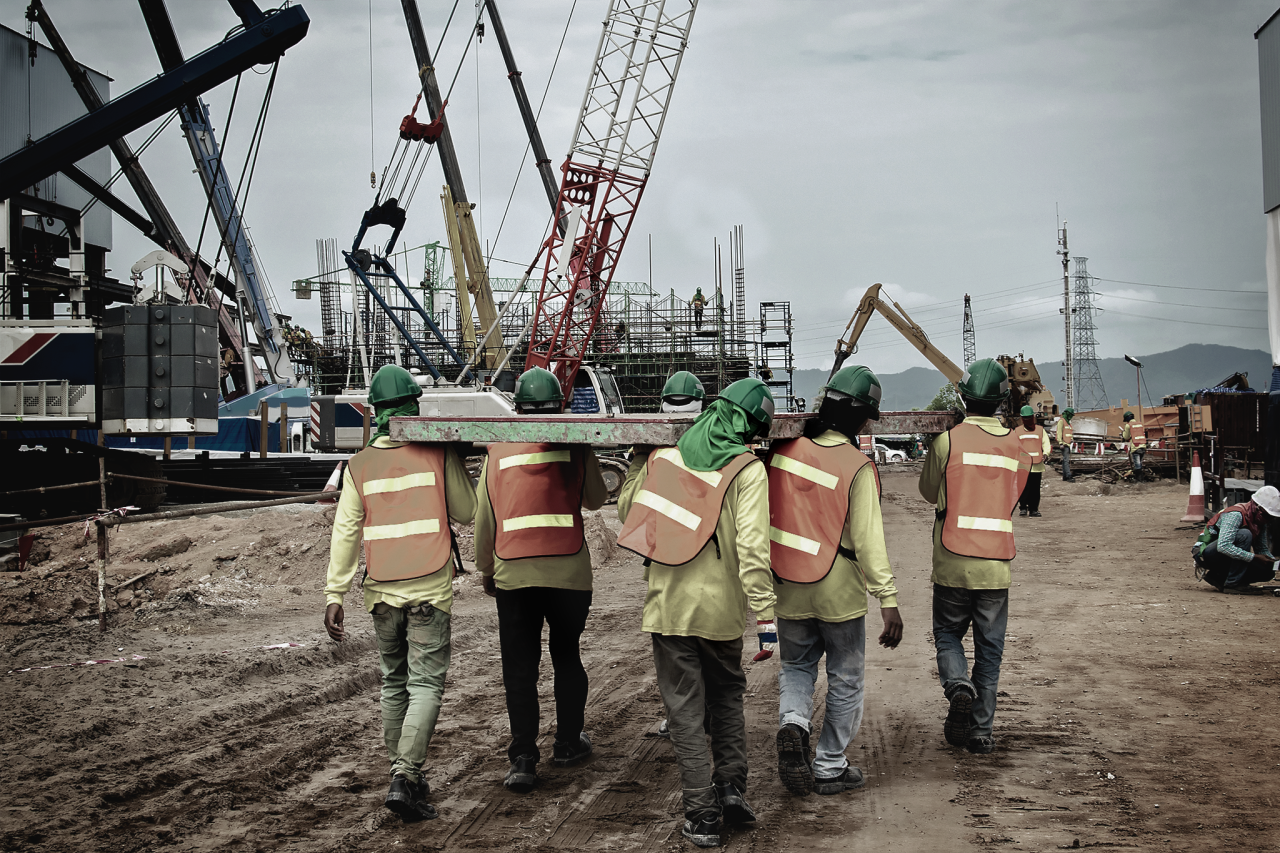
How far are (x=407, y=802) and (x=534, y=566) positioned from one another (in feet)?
4.18

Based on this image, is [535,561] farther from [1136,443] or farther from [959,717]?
[1136,443]

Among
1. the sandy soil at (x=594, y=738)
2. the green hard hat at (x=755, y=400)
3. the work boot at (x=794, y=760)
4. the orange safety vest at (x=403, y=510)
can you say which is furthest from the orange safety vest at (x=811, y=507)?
the orange safety vest at (x=403, y=510)

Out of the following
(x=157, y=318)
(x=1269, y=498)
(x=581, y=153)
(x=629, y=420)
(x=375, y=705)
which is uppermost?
(x=581, y=153)

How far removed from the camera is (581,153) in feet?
88.2

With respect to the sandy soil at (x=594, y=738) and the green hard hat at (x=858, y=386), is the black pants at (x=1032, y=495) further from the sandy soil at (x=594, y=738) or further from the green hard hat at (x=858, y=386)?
the green hard hat at (x=858, y=386)

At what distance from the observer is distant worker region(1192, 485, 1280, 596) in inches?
387

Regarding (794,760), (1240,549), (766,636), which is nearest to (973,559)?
(794,760)

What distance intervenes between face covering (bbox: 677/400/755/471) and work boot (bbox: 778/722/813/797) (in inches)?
55.9

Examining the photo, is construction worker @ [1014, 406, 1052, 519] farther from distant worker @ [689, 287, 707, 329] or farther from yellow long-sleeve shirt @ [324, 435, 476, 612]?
distant worker @ [689, 287, 707, 329]

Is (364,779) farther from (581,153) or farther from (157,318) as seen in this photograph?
(581,153)

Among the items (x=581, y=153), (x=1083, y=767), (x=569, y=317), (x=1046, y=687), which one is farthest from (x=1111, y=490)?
(x=1083, y=767)

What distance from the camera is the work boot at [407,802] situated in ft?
14.4

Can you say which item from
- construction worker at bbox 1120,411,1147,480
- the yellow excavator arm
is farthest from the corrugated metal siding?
construction worker at bbox 1120,411,1147,480

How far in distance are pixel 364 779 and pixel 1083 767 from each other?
374 cm
